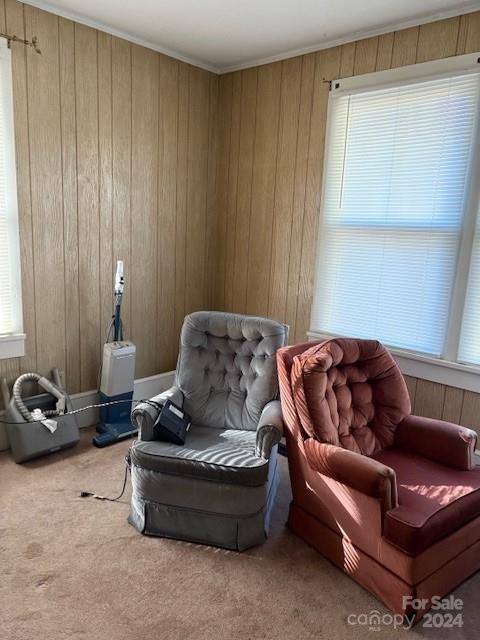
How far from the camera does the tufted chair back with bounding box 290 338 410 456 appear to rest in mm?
2193

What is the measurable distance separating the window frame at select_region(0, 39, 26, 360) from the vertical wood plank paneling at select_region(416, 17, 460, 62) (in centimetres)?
241

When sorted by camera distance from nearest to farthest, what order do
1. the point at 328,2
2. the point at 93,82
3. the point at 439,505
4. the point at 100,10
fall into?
the point at 439,505, the point at 328,2, the point at 100,10, the point at 93,82

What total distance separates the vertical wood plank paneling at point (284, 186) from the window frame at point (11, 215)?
5.95 ft

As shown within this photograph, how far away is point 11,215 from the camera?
2.95 meters

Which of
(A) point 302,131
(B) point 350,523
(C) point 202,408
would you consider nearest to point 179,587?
(B) point 350,523

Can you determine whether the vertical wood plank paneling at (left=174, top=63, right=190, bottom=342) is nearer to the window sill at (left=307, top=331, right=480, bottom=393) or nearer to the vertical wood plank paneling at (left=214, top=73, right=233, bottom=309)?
the vertical wood plank paneling at (left=214, top=73, right=233, bottom=309)

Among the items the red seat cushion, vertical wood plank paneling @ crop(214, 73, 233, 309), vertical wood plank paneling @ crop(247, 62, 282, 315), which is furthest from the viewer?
vertical wood plank paneling @ crop(214, 73, 233, 309)

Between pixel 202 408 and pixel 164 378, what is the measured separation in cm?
130

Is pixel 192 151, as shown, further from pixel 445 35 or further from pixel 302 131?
pixel 445 35

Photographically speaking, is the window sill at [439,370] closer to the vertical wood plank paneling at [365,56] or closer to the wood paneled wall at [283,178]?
the wood paneled wall at [283,178]

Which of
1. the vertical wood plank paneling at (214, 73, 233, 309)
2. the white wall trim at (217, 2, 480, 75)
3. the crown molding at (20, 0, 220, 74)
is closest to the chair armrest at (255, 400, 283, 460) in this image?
the vertical wood plank paneling at (214, 73, 233, 309)

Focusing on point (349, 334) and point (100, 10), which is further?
point (349, 334)

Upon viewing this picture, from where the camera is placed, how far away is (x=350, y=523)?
79.4 inches

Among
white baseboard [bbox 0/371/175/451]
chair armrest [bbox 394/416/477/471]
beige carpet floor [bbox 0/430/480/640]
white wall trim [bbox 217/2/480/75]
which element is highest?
white wall trim [bbox 217/2/480/75]
